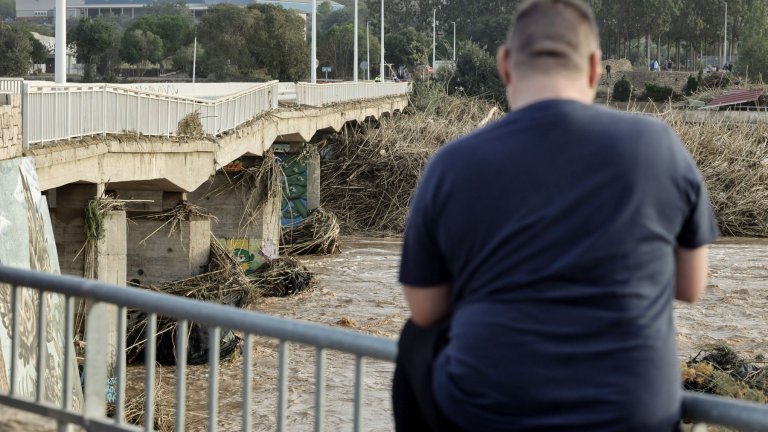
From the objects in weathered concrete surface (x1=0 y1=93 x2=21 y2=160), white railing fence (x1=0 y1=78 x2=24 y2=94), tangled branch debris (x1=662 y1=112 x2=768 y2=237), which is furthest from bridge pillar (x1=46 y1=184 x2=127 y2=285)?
tangled branch debris (x1=662 y1=112 x2=768 y2=237)

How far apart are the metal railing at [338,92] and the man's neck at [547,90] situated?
3268cm

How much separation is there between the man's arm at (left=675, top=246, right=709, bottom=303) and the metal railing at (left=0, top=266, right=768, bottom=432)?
30 cm

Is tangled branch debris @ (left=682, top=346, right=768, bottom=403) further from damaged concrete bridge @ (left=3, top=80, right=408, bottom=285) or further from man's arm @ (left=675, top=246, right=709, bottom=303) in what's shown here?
man's arm @ (left=675, top=246, right=709, bottom=303)

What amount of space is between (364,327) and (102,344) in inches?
805

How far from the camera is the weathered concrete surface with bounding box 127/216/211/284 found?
2502 centimetres

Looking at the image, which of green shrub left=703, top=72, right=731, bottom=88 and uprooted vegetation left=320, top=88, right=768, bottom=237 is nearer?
uprooted vegetation left=320, top=88, right=768, bottom=237

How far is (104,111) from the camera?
19.1 metres

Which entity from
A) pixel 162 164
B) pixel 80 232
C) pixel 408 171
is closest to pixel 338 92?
pixel 408 171

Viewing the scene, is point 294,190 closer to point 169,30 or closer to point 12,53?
point 12,53

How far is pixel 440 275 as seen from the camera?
321cm

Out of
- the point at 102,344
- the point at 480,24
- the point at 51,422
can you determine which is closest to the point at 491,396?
the point at 102,344

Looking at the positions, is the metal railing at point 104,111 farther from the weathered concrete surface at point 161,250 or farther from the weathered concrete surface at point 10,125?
the weathered concrete surface at point 161,250

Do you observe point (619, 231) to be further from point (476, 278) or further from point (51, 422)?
point (51, 422)

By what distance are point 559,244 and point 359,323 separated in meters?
22.9
